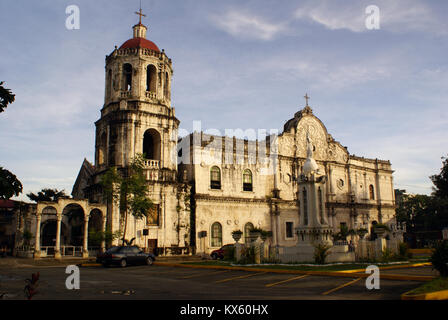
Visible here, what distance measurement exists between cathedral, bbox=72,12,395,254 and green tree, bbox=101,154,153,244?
1.14m

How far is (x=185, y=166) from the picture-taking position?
36.2 metres

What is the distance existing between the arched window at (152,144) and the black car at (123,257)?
10576 millimetres

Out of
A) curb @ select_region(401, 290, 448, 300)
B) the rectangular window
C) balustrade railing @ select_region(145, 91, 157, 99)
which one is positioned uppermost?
balustrade railing @ select_region(145, 91, 157, 99)

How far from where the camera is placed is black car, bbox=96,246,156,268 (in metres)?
22.9

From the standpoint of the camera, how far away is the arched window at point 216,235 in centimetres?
3462

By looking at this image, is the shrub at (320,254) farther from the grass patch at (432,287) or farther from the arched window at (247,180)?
the arched window at (247,180)

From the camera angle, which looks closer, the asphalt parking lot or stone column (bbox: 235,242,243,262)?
the asphalt parking lot

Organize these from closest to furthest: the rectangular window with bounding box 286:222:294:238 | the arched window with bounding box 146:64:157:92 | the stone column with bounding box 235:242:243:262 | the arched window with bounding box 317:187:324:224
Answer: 1. the stone column with bounding box 235:242:243:262
2. the arched window with bounding box 317:187:324:224
3. the arched window with bounding box 146:64:157:92
4. the rectangular window with bounding box 286:222:294:238

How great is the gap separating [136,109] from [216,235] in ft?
41.5

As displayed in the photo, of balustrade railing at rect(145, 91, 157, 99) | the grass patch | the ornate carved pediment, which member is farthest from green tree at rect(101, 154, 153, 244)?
the grass patch

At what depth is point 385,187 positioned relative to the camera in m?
48.9

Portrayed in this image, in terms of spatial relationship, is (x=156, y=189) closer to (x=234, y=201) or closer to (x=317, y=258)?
(x=234, y=201)

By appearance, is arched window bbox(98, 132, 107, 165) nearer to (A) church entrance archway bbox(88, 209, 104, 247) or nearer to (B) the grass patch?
(A) church entrance archway bbox(88, 209, 104, 247)

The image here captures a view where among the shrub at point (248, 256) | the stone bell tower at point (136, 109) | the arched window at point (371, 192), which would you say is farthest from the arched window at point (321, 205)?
the arched window at point (371, 192)
